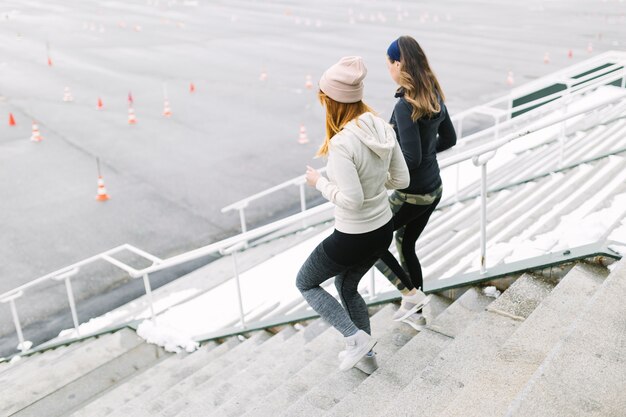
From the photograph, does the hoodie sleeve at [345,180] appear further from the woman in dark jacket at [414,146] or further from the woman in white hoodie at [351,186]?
the woman in dark jacket at [414,146]

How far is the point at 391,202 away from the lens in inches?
155

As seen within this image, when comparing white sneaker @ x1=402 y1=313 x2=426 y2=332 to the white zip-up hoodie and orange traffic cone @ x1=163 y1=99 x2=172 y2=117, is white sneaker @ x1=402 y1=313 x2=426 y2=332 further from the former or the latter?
orange traffic cone @ x1=163 y1=99 x2=172 y2=117

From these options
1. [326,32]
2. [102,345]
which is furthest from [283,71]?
[102,345]

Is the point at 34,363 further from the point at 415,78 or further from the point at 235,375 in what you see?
the point at 415,78

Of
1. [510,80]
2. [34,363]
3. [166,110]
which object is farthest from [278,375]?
[510,80]

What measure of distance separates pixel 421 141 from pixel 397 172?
0.37 meters

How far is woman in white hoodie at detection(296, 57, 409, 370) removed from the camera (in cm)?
316

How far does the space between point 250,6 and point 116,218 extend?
98.8ft

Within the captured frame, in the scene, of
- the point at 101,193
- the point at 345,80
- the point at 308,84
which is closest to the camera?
the point at 345,80

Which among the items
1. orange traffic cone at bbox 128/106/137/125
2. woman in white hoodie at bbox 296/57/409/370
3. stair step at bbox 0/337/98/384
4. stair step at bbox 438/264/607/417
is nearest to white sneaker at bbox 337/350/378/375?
woman in white hoodie at bbox 296/57/409/370

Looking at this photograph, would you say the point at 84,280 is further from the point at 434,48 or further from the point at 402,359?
the point at 434,48

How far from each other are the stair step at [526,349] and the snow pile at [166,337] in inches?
120

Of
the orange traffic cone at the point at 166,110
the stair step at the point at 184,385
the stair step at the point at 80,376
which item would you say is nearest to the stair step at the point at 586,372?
the stair step at the point at 184,385

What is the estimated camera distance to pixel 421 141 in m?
3.76
